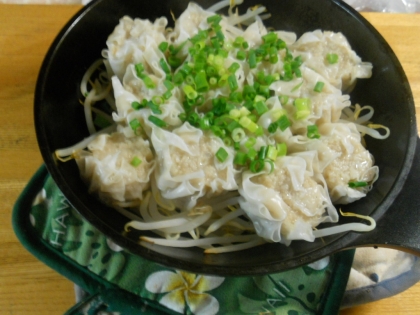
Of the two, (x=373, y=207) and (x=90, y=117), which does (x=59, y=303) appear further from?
(x=373, y=207)

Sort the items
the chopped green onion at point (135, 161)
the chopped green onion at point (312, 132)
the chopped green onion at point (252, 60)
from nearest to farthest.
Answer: the chopped green onion at point (135, 161), the chopped green onion at point (312, 132), the chopped green onion at point (252, 60)

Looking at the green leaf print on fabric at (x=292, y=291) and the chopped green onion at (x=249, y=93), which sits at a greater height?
the chopped green onion at (x=249, y=93)

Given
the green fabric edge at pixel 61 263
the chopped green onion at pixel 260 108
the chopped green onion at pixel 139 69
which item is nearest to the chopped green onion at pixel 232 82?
the chopped green onion at pixel 260 108

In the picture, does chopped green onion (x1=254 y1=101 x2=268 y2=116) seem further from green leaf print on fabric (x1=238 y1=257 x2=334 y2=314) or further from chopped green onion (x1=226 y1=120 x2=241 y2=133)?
green leaf print on fabric (x1=238 y1=257 x2=334 y2=314)

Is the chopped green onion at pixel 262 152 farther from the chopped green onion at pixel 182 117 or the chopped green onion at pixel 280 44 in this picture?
the chopped green onion at pixel 280 44

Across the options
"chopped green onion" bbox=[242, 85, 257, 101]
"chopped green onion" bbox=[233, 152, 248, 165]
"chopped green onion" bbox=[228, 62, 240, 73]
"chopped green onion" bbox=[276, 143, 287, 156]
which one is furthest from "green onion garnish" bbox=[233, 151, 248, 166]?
"chopped green onion" bbox=[228, 62, 240, 73]

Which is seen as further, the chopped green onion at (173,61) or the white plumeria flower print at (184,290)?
the chopped green onion at (173,61)

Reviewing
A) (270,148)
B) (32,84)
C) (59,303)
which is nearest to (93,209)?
(59,303)

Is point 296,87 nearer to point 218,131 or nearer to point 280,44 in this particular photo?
point 280,44
